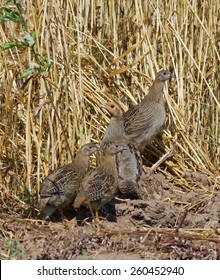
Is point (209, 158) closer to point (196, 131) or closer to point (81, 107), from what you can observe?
point (196, 131)

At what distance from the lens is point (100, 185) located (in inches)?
308

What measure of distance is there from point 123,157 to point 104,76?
0.99m

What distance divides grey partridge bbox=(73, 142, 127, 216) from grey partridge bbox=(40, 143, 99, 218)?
92 mm

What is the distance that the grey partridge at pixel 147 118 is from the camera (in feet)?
29.7

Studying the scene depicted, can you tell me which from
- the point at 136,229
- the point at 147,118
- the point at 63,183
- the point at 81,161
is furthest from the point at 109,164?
the point at 147,118

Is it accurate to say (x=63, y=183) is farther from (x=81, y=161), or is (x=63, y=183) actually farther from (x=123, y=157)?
(x=123, y=157)

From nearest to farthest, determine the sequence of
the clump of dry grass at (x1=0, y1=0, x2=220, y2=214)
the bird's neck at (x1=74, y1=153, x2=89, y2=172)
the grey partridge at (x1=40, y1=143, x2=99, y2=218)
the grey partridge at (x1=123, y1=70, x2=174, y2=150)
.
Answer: the grey partridge at (x1=40, y1=143, x2=99, y2=218) → the bird's neck at (x1=74, y1=153, x2=89, y2=172) → the clump of dry grass at (x1=0, y1=0, x2=220, y2=214) → the grey partridge at (x1=123, y1=70, x2=174, y2=150)

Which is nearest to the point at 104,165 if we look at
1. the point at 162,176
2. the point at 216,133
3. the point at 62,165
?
the point at 62,165

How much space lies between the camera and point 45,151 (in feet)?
26.6

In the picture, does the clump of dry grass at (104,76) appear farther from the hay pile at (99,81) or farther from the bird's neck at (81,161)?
the bird's neck at (81,161)

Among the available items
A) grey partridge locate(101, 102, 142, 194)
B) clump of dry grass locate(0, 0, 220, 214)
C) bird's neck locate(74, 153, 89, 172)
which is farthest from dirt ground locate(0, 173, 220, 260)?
bird's neck locate(74, 153, 89, 172)

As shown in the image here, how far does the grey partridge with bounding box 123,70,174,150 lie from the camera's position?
29.7 ft

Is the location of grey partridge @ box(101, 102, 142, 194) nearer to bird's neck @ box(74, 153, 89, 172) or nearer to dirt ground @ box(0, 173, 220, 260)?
dirt ground @ box(0, 173, 220, 260)

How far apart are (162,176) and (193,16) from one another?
179 centimetres
